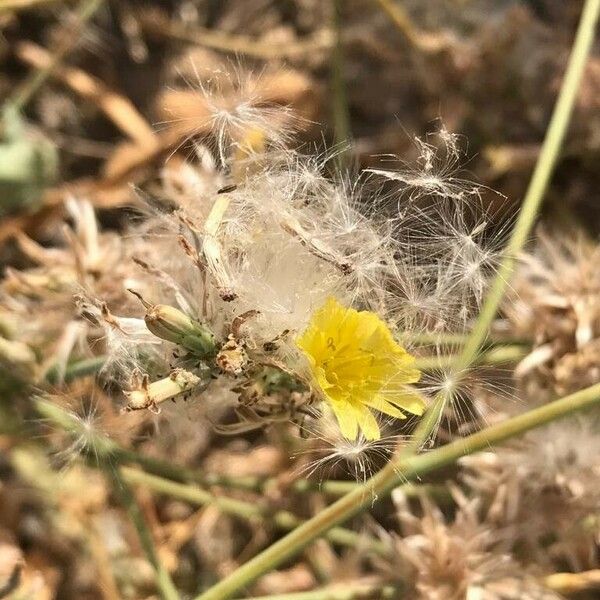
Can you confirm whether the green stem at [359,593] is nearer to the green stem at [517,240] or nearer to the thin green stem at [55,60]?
the green stem at [517,240]

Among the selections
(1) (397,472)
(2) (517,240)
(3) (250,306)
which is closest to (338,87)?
(2) (517,240)

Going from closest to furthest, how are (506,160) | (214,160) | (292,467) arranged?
(214,160) → (292,467) → (506,160)

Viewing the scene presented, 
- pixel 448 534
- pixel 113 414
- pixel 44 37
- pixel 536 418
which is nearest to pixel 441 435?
pixel 448 534

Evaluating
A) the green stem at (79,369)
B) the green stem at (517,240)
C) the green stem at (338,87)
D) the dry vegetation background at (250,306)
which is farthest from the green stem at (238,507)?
the green stem at (338,87)

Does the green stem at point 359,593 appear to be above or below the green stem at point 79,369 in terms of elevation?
below

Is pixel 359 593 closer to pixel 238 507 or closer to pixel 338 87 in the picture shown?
A: pixel 238 507

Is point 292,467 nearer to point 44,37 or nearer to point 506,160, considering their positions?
point 506,160

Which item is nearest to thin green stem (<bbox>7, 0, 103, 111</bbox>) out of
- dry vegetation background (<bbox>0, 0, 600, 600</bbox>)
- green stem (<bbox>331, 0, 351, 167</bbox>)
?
dry vegetation background (<bbox>0, 0, 600, 600</bbox>)
